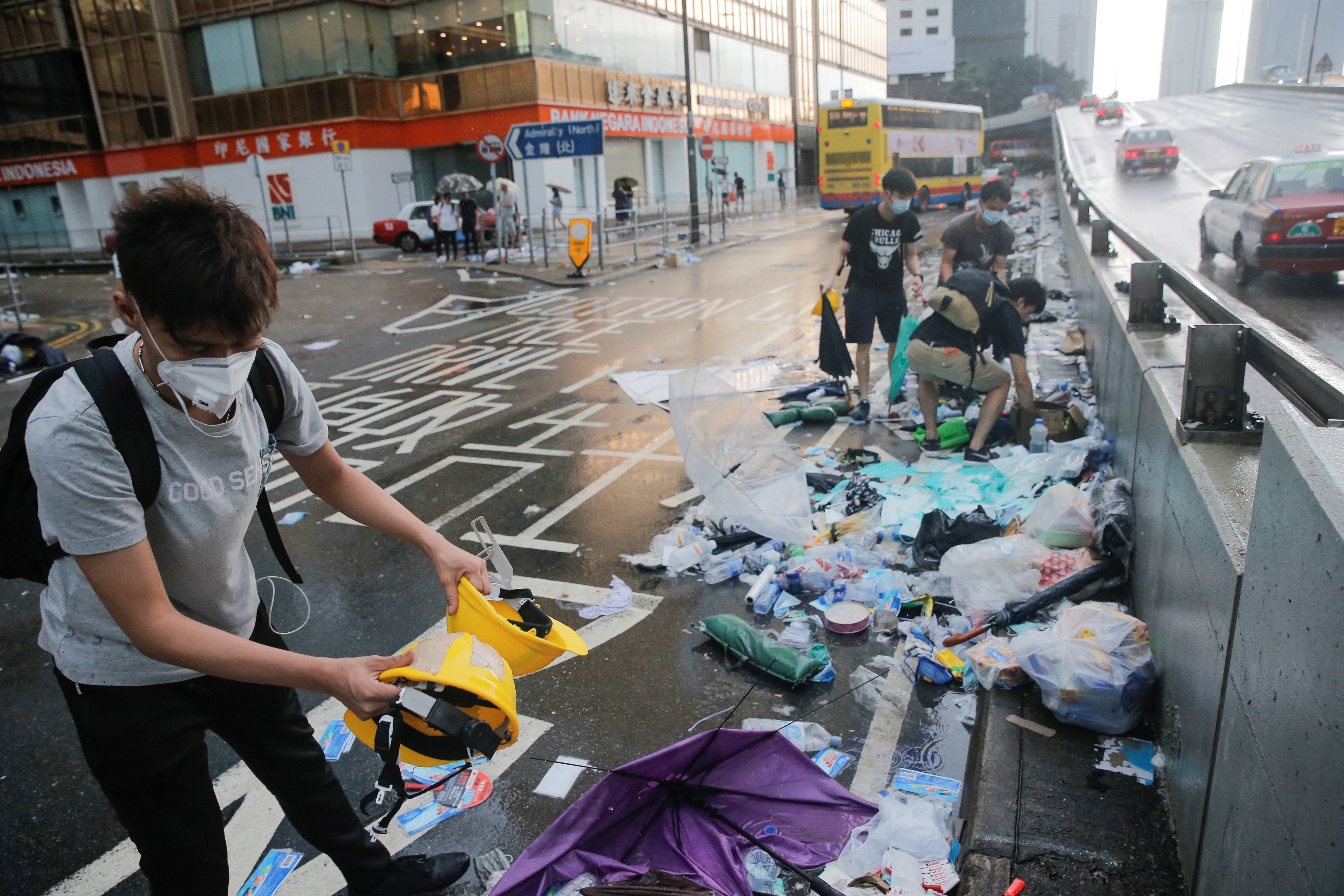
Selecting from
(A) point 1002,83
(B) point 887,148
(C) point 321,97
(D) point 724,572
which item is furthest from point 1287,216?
(A) point 1002,83

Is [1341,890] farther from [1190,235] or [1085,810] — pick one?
[1190,235]

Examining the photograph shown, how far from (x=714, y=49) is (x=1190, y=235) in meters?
34.6

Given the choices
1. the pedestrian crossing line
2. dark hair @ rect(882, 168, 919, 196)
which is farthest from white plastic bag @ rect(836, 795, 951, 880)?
dark hair @ rect(882, 168, 919, 196)

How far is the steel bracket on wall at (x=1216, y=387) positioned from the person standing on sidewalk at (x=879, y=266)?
4.32m

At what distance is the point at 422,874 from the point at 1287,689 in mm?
2254

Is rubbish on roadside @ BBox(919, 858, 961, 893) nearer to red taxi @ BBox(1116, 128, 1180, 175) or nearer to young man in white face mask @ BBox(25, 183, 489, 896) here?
young man in white face mask @ BBox(25, 183, 489, 896)

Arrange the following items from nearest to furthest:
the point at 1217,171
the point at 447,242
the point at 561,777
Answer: the point at 561,777 < the point at 447,242 < the point at 1217,171

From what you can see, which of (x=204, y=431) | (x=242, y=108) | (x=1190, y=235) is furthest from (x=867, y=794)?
(x=242, y=108)

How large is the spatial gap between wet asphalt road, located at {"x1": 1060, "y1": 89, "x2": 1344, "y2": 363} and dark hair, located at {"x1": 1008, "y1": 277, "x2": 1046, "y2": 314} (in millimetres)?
949

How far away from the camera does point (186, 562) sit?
1851 millimetres

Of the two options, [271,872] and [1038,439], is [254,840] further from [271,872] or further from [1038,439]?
[1038,439]

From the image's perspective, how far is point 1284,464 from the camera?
170cm

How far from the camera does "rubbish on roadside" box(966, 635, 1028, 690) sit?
328cm

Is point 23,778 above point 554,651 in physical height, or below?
below
